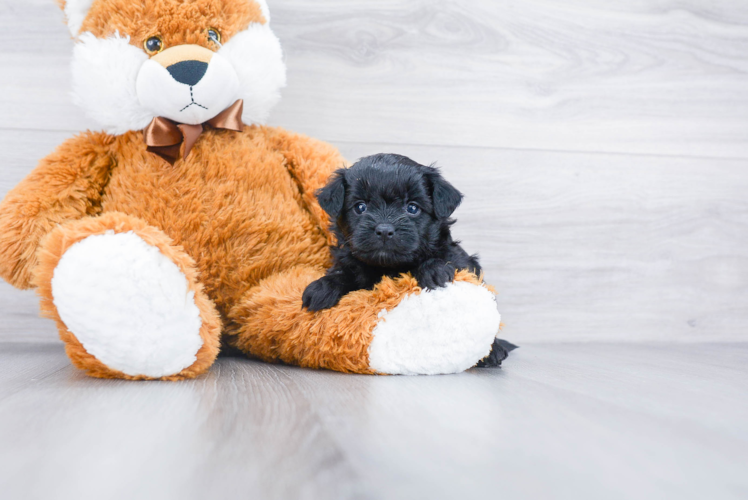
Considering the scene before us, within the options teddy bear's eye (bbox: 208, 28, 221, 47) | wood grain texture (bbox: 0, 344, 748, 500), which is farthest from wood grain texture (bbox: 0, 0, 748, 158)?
A: wood grain texture (bbox: 0, 344, 748, 500)

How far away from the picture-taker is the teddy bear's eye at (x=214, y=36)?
939mm

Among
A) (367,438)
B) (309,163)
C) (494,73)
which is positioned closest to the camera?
(367,438)

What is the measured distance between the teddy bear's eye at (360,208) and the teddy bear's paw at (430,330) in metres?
0.16

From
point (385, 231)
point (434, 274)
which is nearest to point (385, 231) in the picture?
point (385, 231)

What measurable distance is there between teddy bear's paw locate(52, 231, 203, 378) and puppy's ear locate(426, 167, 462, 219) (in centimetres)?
41

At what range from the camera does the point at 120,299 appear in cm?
72

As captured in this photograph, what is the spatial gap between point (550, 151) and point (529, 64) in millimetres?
225

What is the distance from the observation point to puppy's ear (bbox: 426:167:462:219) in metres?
0.85

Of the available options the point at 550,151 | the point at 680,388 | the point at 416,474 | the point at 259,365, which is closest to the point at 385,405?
the point at 416,474

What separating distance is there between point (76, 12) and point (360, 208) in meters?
0.62

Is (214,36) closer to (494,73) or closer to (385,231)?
(385,231)

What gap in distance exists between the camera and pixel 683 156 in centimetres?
139

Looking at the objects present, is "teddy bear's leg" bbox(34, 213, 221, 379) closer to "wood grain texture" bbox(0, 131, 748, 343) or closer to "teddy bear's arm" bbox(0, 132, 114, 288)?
"teddy bear's arm" bbox(0, 132, 114, 288)

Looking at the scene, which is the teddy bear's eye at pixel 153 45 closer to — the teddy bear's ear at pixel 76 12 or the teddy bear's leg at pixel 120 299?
the teddy bear's ear at pixel 76 12
